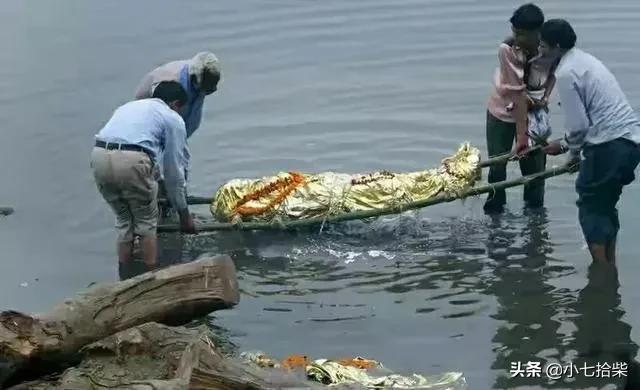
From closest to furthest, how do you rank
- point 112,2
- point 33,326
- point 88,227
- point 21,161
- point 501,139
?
point 33,326, point 501,139, point 88,227, point 21,161, point 112,2

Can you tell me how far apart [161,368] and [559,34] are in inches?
151

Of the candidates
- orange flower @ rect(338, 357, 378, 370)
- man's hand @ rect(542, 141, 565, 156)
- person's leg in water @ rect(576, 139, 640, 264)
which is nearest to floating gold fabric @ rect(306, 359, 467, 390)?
orange flower @ rect(338, 357, 378, 370)

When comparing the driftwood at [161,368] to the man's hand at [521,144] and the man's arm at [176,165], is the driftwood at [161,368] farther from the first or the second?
the man's hand at [521,144]

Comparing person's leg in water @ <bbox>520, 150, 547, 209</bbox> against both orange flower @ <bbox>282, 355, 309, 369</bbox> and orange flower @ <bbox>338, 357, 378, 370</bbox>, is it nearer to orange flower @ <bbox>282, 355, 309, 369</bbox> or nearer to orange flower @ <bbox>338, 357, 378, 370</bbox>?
orange flower @ <bbox>338, 357, 378, 370</bbox>

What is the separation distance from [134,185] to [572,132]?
3.38 m

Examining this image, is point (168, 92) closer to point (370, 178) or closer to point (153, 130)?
point (153, 130)

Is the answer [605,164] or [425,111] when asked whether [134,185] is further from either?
[425,111]

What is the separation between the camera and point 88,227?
10586mm

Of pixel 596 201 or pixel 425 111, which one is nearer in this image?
pixel 596 201

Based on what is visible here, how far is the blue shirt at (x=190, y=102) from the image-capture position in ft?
29.5

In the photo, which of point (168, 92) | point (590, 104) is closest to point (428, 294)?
A: point (590, 104)

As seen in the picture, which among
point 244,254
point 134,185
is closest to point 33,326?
point 134,185

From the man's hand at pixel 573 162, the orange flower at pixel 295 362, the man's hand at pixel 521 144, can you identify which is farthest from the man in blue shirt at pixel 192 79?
the man's hand at pixel 573 162

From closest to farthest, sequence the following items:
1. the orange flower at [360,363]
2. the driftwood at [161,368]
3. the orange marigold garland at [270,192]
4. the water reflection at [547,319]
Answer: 1. the driftwood at [161,368]
2. the orange flower at [360,363]
3. the water reflection at [547,319]
4. the orange marigold garland at [270,192]
